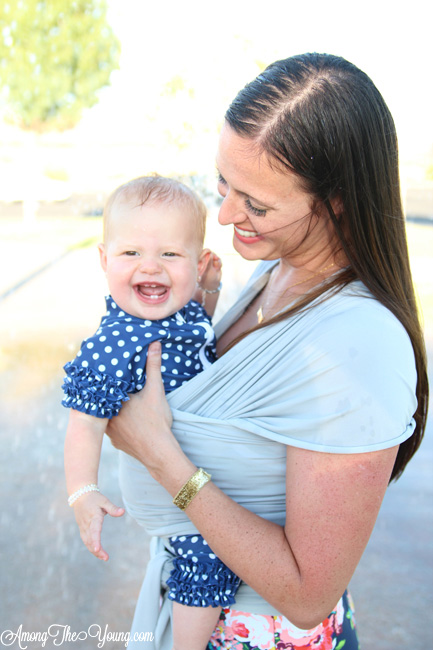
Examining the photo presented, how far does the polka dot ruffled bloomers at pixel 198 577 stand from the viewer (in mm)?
1269

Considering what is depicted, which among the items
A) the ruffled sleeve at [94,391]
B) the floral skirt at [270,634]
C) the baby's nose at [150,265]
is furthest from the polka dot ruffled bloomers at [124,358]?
the floral skirt at [270,634]

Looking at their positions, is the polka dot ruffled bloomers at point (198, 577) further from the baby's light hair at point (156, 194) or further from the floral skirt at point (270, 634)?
the baby's light hair at point (156, 194)

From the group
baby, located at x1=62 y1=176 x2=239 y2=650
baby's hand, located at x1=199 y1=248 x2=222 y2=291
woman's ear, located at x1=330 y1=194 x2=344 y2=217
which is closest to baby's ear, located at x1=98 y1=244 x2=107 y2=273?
baby, located at x1=62 y1=176 x2=239 y2=650

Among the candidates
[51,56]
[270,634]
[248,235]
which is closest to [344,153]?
[248,235]

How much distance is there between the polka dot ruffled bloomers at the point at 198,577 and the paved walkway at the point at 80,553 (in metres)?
1.07

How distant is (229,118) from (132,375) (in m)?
0.59

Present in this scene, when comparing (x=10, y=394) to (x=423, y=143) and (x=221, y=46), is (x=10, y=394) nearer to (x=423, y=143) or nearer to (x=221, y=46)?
(x=221, y=46)

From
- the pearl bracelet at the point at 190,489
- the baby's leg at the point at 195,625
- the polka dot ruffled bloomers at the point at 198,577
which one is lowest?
the baby's leg at the point at 195,625

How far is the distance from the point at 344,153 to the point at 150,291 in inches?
22.0

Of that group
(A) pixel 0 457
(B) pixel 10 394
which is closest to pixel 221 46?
(B) pixel 10 394

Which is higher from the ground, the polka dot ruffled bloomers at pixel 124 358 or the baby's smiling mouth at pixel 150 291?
the baby's smiling mouth at pixel 150 291

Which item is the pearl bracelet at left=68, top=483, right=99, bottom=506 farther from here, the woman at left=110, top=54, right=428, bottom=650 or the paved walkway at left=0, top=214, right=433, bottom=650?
the paved walkway at left=0, top=214, right=433, bottom=650

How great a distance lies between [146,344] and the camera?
1408mm

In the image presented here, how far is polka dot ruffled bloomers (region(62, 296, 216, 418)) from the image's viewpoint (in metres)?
1.32
